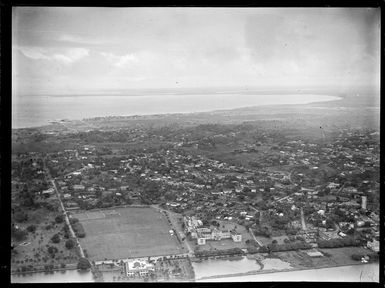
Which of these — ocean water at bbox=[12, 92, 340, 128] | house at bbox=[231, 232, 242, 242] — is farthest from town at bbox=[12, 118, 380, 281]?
ocean water at bbox=[12, 92, 340, 128]

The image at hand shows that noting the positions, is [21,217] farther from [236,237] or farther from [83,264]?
[236,237]

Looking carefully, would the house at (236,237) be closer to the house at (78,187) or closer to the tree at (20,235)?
the house at (78,187)

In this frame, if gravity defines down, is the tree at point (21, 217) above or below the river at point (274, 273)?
above

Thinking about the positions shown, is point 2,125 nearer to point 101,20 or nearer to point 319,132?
point 101,20

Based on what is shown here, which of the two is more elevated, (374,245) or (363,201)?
(363,201)

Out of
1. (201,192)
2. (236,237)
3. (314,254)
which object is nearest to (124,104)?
(201,192)

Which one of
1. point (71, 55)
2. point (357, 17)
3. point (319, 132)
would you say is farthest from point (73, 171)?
point (357, 17)

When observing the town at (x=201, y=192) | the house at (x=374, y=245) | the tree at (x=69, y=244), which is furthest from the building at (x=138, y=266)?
the house at (x=374, y=245)
